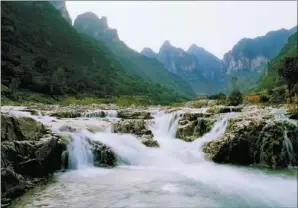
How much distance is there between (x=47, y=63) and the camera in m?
70.1

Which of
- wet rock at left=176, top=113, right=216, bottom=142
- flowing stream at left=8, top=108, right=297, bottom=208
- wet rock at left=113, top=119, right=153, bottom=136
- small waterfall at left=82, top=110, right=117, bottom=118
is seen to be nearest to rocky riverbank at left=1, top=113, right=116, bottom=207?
flowing stream at left=8, top=108, right=297, bottom=208

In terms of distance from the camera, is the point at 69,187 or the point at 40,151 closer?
the point at 69,187

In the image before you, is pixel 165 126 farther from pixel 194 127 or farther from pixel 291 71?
pixel 291 71

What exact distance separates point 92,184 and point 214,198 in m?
4.39

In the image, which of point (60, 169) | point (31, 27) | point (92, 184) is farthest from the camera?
point (31, 27)

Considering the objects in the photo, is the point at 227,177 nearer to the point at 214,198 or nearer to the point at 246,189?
the point at 246,189

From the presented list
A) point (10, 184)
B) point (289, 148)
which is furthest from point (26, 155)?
point (289, 148)

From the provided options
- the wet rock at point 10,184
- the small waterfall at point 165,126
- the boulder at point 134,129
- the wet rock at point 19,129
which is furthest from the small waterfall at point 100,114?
the wet rock at point 10,184

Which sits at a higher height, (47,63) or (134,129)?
(47,63)

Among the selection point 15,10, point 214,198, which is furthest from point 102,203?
point 15,10

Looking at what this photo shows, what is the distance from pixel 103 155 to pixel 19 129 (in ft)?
13.5

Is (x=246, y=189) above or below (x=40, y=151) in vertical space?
below

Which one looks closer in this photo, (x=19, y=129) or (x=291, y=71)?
(x=19, y=129)

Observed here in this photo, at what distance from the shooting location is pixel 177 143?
17.8 meters
